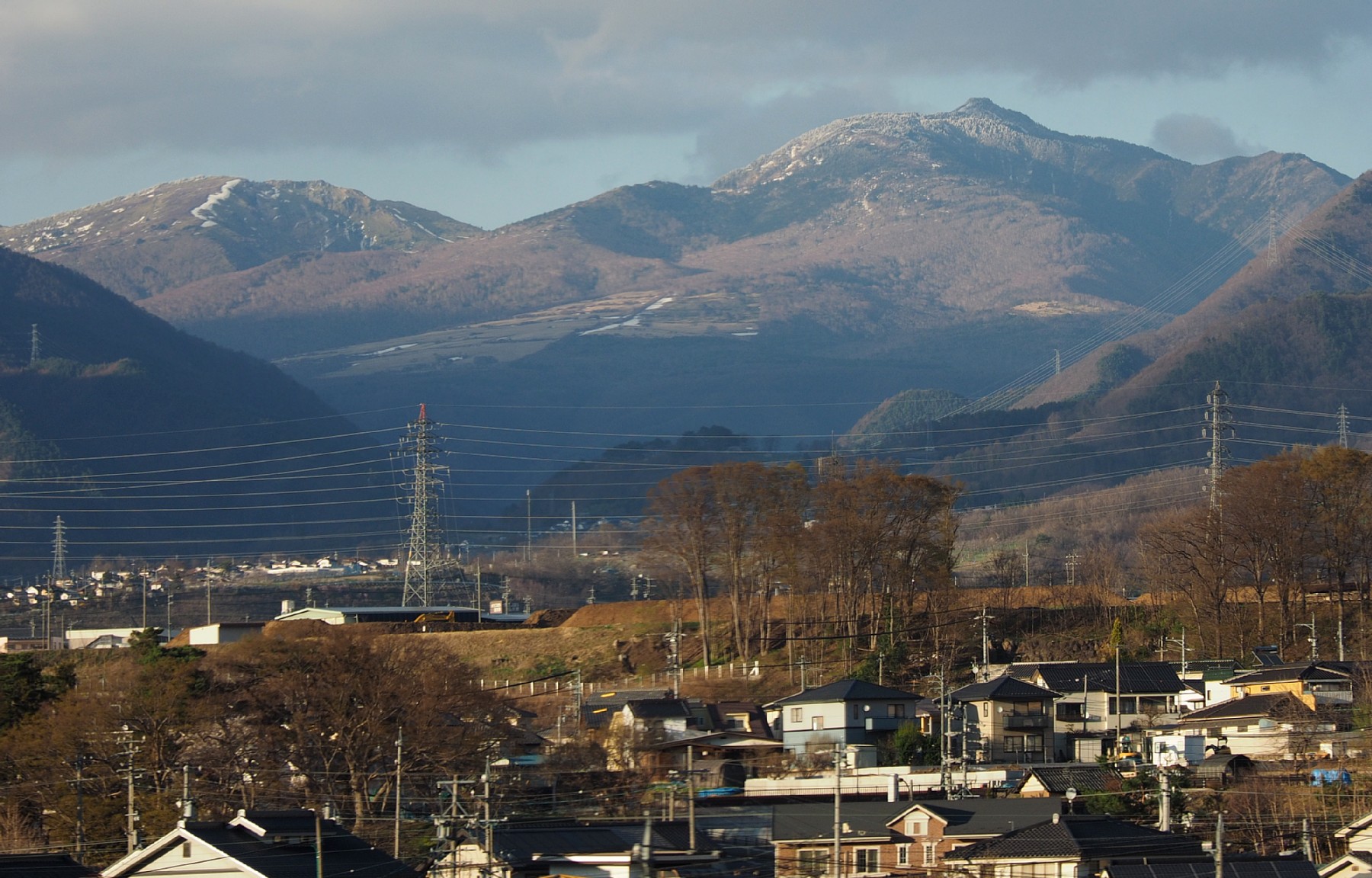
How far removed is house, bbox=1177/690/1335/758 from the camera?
40.9 meters

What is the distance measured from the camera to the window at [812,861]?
32.1m

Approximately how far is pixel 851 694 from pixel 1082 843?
1583 centimetres

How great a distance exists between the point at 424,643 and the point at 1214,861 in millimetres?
26587

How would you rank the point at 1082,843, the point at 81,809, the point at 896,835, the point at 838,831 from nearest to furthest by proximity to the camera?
the point at 1082,843, the point at 838,831, the point at 896,835, the point at 81,809

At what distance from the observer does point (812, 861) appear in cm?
3241

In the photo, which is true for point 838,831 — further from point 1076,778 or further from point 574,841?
point 1076,778

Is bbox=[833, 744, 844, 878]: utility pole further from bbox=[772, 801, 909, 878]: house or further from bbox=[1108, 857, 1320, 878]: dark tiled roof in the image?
bbox=[1108, 857, 1320, 878]: dark tiled roof

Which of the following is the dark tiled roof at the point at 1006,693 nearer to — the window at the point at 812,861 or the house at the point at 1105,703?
the house at the point at 1105,703

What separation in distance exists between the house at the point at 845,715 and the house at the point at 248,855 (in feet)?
53.3

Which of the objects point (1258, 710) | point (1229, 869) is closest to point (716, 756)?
point (1258, 710)

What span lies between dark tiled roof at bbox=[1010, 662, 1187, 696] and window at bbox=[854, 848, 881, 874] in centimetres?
1525

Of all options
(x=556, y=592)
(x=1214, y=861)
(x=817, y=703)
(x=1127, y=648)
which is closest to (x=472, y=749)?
(x=817, y=703)

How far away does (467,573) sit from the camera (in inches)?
4473

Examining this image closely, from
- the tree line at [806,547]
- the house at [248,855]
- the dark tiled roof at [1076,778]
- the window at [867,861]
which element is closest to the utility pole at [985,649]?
the tree line at [806,547]
